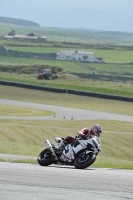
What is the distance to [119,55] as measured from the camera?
187 metres

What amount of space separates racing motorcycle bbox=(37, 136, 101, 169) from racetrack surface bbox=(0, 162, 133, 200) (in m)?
2.08

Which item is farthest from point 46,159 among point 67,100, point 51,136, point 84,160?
point 67,100

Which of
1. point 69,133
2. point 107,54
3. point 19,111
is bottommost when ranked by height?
point 107,54

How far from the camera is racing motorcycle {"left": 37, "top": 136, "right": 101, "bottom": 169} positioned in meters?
18.4

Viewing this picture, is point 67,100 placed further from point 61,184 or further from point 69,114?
point 61,184

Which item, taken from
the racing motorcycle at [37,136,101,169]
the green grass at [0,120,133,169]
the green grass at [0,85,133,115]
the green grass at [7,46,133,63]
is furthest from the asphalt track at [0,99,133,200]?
the green grass at [7,46,133,63]

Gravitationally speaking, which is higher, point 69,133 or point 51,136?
point 51,136

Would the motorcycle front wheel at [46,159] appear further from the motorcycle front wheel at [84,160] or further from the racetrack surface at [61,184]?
the racetrack surface at [61,184]

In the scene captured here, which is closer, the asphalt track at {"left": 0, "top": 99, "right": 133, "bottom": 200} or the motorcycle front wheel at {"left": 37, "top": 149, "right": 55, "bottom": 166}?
the asphalt track at {"left": 0, "top": 99, "right": 133, "bottom": 200}

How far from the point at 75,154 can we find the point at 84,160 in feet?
1.40

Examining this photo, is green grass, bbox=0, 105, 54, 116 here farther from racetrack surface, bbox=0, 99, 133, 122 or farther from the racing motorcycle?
the racing motorcycle

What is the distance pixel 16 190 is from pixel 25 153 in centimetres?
1638

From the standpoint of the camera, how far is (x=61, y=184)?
13.6 metres

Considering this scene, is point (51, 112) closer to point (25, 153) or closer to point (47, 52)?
point (25, 153)
